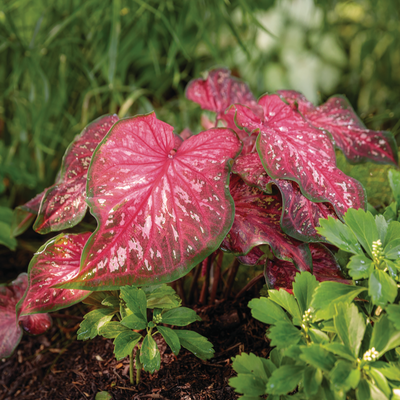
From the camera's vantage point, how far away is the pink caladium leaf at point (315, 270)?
543 mm

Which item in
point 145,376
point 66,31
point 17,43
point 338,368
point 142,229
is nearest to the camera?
point 338,368

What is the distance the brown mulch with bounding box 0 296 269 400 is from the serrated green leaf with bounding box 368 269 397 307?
289mm

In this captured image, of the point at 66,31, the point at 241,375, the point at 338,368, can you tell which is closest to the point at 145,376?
the point at 241,375

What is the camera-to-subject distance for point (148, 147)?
1.76ft

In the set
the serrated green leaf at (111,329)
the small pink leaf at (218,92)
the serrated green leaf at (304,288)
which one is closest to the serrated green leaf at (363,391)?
the serrated green leaf at (304,288)

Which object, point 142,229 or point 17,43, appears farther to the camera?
point 17,43

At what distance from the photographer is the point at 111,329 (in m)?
0.51

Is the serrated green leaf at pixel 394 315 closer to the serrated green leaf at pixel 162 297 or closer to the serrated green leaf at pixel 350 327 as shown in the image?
the serrated green leaf at pixel 350 327

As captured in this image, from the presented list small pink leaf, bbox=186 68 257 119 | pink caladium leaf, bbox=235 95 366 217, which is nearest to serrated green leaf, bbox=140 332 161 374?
pink caladium leaf, bbox=235 95 366 217

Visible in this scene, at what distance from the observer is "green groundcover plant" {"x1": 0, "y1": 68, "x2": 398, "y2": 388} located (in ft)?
1.51

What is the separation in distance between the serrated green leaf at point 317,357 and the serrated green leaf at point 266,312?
0.06 m

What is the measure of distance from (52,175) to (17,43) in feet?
1.66

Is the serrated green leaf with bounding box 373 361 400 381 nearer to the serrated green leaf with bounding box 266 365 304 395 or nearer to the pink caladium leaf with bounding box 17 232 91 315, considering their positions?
the serrated green leaf with bounding box 266 365 304 395

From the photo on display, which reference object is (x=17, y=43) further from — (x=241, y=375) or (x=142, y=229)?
(x=241, y=375)
